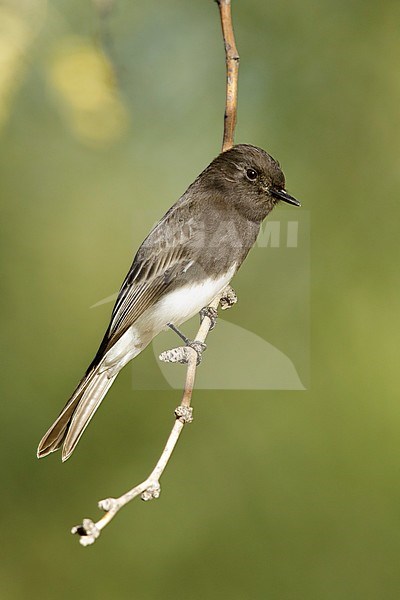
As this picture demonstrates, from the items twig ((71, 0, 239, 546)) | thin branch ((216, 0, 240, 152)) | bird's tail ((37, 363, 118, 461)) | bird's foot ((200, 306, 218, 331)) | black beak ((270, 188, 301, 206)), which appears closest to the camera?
twig ((71, 0, 239, 546))

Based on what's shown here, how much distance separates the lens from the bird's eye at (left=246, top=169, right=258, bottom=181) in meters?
1.62

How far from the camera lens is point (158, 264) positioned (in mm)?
1620

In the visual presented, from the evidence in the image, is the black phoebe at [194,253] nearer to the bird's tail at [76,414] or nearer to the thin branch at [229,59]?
the bird's tail at [76,414]

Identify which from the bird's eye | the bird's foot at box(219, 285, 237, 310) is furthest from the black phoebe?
the bird's foot at box(219, 285, 237, 310)

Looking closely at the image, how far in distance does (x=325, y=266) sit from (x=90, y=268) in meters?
0.57

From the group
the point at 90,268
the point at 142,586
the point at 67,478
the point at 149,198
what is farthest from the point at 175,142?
the point at 142,586

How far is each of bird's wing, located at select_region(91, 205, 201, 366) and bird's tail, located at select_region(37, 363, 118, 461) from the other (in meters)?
0.10

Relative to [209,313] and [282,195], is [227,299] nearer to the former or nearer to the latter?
[209,313]

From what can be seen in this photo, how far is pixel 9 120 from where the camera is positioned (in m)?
2.32

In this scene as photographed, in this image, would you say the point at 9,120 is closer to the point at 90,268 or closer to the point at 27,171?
the point at 27,171

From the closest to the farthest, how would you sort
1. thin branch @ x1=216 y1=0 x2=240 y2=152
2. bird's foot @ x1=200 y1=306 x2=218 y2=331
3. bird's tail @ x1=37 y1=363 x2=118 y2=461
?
1. thin branch @ x1=216 y1=0 x2=240 y2=152
2. bird's tail @ x1=37 y1=363 x2=118 y2=461
3. bird's foot @ x1=200 y1=306 x2=218 y2=331

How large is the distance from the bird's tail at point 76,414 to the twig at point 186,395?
0.60 feet

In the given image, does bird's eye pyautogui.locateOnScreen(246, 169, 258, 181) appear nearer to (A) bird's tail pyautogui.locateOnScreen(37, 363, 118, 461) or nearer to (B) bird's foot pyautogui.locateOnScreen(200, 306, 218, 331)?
(B) bird's foot pyautogui.locateOnScreen(200, 306, 218, 331)

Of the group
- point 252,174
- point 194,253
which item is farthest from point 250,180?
point 194,253
